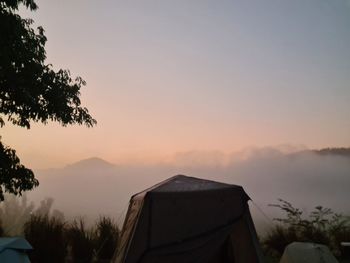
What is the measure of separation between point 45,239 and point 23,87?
12.6 feet

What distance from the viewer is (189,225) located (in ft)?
19.4

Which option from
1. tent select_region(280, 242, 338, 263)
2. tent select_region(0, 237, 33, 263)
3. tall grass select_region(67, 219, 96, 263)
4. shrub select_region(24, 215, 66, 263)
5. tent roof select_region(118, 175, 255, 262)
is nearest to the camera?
tent roof select_region(118, 175, 255, 262)

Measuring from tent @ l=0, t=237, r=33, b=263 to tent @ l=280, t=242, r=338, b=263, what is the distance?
18.5 feet

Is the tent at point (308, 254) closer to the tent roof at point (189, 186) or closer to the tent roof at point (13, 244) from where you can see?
the tent roof at point (189, 186)

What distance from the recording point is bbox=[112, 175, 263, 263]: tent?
18.5ft

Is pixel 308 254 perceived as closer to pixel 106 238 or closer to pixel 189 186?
pixel 189 186

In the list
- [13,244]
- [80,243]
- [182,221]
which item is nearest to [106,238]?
[80,243]

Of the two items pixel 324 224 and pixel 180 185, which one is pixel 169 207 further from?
pixel 324 224

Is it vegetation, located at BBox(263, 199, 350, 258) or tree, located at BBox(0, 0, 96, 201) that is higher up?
tree, located at BBox(0, 0, 96, 201)

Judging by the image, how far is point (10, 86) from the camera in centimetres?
665

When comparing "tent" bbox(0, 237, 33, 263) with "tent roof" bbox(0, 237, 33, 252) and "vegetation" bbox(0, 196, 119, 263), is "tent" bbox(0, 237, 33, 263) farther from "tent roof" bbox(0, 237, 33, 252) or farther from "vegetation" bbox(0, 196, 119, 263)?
"vegetation" bbox(0, 196, 119, 263)

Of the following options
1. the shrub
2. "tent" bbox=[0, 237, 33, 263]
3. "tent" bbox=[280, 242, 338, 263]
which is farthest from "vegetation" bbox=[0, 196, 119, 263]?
"tent" bbox=[280, 242, 338, 263]

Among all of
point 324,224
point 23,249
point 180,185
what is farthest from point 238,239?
point 324,224

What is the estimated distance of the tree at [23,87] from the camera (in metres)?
6.40
